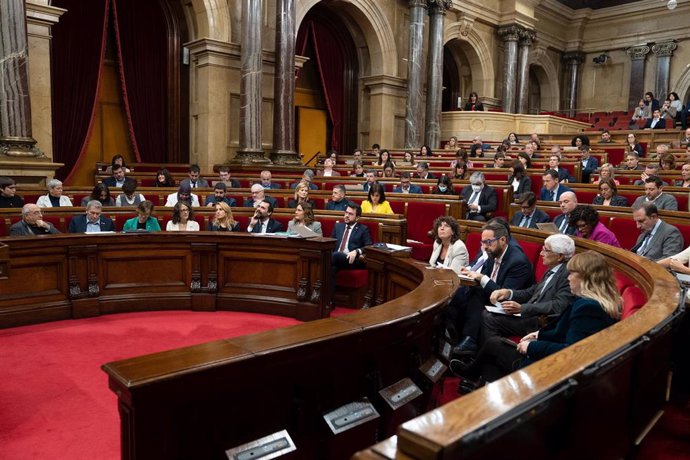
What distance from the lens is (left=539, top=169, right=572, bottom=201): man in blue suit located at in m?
6.05

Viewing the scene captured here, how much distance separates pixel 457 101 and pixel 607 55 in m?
6.71

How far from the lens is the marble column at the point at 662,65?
18031 mm

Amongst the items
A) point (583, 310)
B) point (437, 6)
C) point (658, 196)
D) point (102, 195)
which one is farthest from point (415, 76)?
point (583, 310)

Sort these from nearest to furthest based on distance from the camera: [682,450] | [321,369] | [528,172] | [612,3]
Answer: [321,369]
[682,450]
[528,172]
[612,3]

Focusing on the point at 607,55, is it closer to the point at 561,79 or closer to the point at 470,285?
the point at 561,79

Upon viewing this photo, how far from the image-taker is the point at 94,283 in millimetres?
4570

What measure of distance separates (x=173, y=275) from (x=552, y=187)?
4029mm

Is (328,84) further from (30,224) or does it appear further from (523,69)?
(30,224)

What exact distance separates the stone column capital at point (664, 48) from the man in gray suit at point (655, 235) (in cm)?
1698

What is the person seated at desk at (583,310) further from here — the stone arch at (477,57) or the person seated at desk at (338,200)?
the stone arch at (477,57)

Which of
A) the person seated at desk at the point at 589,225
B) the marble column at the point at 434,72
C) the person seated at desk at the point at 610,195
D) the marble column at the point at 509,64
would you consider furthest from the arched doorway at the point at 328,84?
the person seated at desk at the point at 589,225

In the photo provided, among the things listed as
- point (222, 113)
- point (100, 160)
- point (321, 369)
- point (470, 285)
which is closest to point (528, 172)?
point (470, 285)

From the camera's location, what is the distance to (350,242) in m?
5.15

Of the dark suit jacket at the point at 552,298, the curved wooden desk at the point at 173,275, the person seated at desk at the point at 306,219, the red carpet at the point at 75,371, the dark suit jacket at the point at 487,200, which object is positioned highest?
the dark suit jacket at the point at 487,200
